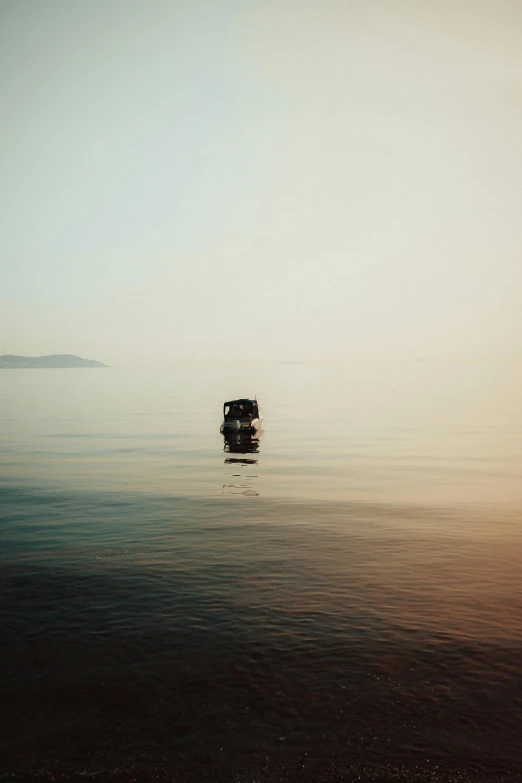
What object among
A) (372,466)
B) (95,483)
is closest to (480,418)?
(372,466)

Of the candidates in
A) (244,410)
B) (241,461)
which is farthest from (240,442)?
(241,461)

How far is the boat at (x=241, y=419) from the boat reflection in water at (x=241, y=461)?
1.54 ft

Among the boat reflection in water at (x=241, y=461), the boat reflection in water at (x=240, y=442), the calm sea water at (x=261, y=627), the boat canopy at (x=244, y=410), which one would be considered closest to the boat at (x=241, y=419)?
the boat canopy at (x=244, y=410)

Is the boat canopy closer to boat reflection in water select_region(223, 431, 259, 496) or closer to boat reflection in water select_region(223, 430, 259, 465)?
boat reflection in water select_region(223, 430, 259, 465)

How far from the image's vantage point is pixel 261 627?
15.7 m

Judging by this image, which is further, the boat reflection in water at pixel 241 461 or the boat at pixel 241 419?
the boat at pixel 241 419

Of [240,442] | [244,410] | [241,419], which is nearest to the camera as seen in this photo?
[240,442]

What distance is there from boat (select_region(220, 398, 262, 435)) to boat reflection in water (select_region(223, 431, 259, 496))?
18.5 inches

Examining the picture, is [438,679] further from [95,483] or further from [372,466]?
[372,466]

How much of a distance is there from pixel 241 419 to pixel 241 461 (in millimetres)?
17628

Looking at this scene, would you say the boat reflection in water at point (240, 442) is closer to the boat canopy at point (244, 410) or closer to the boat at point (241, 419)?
the boat at point (241, 419)

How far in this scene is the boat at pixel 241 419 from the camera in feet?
210

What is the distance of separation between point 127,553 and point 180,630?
7993 mm

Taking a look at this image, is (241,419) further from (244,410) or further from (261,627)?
(261,627)
